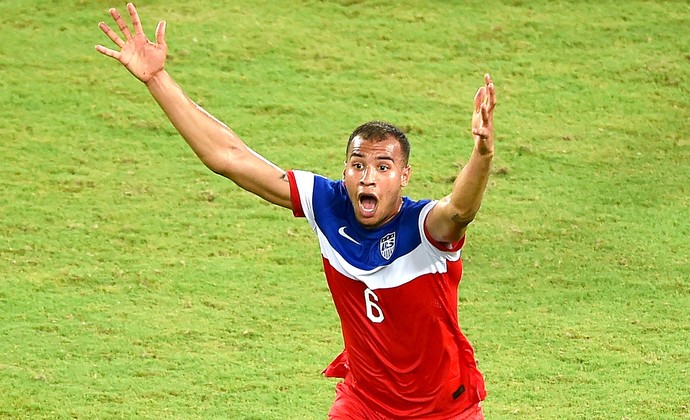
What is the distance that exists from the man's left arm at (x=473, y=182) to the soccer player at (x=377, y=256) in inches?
0.7

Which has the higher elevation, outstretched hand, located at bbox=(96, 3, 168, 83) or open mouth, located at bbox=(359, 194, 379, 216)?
outstretched hand, located at bbox=(96, 3, 168, 83)

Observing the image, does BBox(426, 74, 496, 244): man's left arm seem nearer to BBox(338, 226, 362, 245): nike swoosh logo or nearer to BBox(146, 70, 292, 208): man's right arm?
BBox(338, 226, 362, 245): nike swoosh logo

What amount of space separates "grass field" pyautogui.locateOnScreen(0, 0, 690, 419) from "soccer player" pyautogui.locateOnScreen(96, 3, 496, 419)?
208cm

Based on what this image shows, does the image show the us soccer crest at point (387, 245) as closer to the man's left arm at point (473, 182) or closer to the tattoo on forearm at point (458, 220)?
the man's left arm at point (473, 182)

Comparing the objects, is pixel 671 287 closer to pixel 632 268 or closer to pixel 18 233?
pixel 632 268

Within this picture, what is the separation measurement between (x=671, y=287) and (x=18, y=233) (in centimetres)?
487

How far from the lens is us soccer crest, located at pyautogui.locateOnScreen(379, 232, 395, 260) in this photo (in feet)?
16.0

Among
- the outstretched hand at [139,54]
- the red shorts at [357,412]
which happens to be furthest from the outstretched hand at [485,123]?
the outstretched hand at [139,54]

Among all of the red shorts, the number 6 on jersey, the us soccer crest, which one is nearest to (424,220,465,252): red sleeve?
the us soccer crest

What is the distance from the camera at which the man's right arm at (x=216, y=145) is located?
5059 millimetres

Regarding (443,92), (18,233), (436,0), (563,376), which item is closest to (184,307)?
(18,233)

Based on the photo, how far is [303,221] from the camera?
9734mm

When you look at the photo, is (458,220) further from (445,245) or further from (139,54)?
(139,54)

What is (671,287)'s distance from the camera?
8.66 metres
